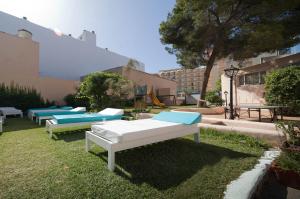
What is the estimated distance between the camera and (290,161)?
113 inches

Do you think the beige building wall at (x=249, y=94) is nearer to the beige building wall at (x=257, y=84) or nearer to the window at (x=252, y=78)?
the beige building wall at (x=257, y=84)

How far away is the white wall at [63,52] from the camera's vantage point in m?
16.9

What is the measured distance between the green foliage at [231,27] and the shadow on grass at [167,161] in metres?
7.26

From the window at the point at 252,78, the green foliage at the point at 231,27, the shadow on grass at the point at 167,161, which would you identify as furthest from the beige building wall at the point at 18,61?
the window at the point at 252,78

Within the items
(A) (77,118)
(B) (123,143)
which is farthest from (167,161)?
(A) (77,118)

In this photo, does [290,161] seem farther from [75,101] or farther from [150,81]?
[150,81]

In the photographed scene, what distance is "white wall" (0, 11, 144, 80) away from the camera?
1689 centimetres

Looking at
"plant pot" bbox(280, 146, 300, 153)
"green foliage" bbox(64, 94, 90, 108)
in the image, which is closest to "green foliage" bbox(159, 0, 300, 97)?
"plant pot" bbox(280, 146, 300, 153)

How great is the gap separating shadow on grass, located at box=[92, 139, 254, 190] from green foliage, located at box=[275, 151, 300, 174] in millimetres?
662

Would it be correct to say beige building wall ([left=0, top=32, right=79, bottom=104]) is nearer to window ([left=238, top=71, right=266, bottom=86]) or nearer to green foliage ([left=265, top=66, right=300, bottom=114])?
window ([left=238, top=71, right=266, bottom=86])

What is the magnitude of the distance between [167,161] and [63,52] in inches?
790

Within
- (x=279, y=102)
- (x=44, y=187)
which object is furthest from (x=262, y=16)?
(x=44, y=187)

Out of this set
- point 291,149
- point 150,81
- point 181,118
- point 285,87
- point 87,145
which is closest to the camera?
point 291,149

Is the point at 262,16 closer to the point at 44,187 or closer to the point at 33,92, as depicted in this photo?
the point at 44,187
